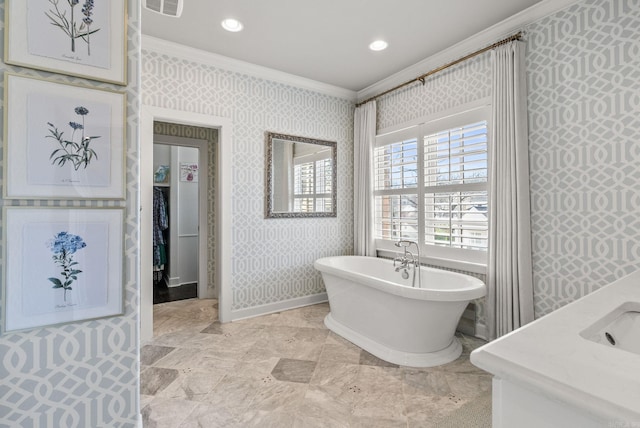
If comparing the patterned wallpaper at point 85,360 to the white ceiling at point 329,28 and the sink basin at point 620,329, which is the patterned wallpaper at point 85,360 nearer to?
the white ceiling at point 329,28

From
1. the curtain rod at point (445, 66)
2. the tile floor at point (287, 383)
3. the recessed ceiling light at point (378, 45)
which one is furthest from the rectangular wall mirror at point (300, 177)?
the tile floor at point (287, 383)

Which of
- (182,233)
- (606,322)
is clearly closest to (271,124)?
(182,233)

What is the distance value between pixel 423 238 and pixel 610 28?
2.11m

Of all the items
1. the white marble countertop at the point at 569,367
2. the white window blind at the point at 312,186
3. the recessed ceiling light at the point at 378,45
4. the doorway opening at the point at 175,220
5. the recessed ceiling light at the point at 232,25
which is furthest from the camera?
the doorway opening at the point at 175,220

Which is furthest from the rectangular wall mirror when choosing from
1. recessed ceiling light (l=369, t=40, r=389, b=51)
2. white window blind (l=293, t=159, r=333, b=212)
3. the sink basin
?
the sink basin

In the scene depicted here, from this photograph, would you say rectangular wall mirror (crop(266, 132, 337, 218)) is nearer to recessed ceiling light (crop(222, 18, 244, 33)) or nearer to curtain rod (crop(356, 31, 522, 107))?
curtain rod (crop(356, 31, 522, 107))

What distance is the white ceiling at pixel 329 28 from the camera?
238 cm

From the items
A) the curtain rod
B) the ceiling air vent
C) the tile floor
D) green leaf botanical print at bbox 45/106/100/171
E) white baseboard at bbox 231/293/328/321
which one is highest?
the curtain rod

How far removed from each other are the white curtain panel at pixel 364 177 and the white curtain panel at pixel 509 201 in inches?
58.3

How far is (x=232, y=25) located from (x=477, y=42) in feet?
7.08

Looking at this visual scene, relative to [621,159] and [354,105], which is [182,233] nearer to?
[354,105]

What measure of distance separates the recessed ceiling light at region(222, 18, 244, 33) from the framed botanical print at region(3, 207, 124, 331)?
1.95 m

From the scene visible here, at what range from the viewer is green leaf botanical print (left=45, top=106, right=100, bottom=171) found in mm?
1296

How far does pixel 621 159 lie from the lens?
6.72ft
